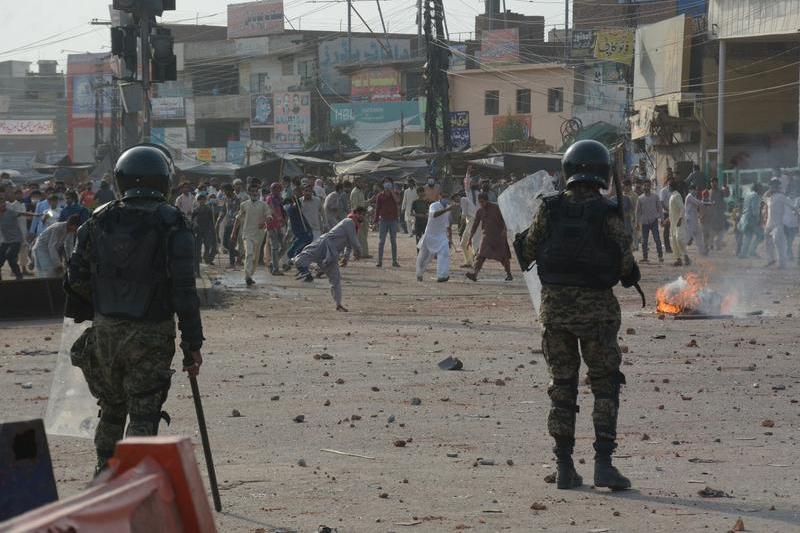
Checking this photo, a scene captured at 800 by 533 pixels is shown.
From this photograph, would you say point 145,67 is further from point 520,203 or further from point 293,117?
point 293,117

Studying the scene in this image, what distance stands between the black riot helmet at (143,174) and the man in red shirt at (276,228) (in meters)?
18.3

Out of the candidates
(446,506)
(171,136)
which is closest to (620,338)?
(446,506)

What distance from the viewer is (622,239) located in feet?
21.9

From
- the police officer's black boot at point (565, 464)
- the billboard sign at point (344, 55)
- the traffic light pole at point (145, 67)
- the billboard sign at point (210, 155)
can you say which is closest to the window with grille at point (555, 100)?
the billboard sign at point (344, 55)

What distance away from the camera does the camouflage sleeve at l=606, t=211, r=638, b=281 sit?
6.68 m

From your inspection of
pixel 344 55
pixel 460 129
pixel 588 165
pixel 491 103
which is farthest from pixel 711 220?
pixel 344 55

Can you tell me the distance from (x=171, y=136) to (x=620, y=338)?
77842 mm

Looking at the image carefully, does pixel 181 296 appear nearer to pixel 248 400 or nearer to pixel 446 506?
pixel 446 506

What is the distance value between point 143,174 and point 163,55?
31.5 feet

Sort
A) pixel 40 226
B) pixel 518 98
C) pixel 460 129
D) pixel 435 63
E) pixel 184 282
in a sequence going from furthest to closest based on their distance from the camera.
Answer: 1. pixel 518 98
2. pixel 460 129
3. pixel 435 63
4. pixel 40 226
5. pixel 184 282

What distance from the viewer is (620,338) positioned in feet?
45.2

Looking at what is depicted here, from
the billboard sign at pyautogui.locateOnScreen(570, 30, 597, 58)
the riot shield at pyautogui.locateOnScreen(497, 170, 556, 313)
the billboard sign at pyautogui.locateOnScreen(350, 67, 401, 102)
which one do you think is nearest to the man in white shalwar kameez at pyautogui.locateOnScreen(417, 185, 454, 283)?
the riot shield at pyautogui.locateOnScreen(497, 170, 556, 313)

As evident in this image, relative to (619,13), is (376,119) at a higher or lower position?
lower

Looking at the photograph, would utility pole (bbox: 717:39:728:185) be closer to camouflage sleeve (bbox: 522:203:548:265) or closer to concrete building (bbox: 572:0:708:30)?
concrete building (bbox: 572:0:708:30)
